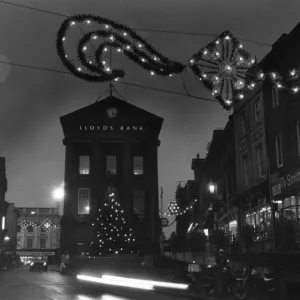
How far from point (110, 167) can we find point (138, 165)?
3.23m

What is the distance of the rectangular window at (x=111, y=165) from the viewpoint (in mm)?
58406

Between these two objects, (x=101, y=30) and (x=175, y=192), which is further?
(x=175, y=192)

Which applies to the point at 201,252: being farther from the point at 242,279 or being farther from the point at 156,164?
the point at 156,164

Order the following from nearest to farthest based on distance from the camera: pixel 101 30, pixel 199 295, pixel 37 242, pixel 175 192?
pixel 101 30 → pixel 199 295 → pixel 175 192 → pixel 37 242

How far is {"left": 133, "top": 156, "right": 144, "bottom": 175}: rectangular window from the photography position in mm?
58844

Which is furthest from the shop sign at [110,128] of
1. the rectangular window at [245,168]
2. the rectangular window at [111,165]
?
the rectangular window at [245,168]

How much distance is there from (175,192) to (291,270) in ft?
184

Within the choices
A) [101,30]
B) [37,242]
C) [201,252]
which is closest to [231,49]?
[101,30]

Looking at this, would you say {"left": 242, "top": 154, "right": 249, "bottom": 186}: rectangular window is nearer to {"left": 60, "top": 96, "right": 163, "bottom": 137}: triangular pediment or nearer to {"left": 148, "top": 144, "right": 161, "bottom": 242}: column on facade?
{"left": 148, "top": 144, "right": 161, "bottom": 242}: column on facade

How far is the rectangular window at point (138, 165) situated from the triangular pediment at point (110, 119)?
10.3ft

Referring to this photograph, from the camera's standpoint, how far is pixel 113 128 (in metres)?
59.2

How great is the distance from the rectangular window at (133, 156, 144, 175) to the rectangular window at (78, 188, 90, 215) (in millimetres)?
5996

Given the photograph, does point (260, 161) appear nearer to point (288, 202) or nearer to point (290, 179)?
point (288, 202)

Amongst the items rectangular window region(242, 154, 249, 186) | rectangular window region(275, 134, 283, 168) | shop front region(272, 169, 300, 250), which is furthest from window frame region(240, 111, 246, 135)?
shop front region(272, 169, 300, 250)
